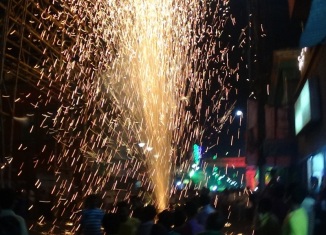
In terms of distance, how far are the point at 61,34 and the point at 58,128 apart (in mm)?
7550

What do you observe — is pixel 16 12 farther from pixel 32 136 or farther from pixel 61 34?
pixel 32 136

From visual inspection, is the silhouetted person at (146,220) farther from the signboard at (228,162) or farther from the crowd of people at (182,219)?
the signboard at (228,162)

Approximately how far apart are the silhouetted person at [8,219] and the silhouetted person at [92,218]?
2574mm

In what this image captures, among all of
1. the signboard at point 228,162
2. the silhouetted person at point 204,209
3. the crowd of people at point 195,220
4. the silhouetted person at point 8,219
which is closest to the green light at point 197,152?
the signboard at point 228,162

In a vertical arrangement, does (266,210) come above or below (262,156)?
below

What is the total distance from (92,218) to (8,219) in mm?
2843

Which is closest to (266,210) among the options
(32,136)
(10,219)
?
(10,219)

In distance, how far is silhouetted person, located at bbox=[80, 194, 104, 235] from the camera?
26.6 ft

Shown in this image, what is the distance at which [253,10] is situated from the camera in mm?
15766

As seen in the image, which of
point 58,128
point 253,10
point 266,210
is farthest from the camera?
point 58,128

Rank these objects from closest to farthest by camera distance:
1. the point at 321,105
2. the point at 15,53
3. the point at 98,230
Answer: the point at 98,230, the point at 321,105, the point at 15,53

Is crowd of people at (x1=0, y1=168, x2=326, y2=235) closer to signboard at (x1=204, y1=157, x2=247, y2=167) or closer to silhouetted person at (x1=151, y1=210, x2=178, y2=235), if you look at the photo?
silhouetted person at (x1=151, y1=210, x2=178, y2=235)

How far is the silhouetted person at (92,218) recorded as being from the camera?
8094 mm

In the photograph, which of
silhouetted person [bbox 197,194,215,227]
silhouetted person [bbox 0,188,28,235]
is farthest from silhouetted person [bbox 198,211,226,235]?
silhouetted person [bbox 197,194,215,227]
